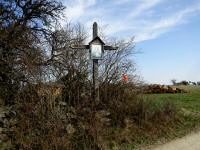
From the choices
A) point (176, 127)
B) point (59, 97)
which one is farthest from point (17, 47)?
point (176, 127)

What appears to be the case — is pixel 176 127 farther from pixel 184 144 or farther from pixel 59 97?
pixel 59 97

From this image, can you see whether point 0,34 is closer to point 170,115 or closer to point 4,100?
point 4,100

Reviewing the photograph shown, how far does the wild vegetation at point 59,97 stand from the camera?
10859 millimetres

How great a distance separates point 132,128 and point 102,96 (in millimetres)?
1463

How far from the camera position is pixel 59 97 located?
1208cm

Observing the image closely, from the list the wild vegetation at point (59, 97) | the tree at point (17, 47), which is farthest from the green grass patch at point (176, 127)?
the tree at point (17, 47)

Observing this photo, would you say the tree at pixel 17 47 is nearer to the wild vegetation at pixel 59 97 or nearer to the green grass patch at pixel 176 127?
the wild vegetation at pixel 59 97

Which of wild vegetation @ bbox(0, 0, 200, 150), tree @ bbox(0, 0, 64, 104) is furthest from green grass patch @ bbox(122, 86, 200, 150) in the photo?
tree @ bbox(0, 0, 64, 104)

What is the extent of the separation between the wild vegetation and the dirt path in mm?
607

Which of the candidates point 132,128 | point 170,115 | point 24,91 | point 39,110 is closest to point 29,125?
point 39,110

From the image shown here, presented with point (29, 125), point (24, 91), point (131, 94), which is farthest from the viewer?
point (131, 94)

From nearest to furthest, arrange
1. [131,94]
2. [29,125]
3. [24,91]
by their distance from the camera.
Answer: [29,125] → [24,91] → [131,94]

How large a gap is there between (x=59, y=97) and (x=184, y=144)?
3970 mm

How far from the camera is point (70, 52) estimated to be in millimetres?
14562
